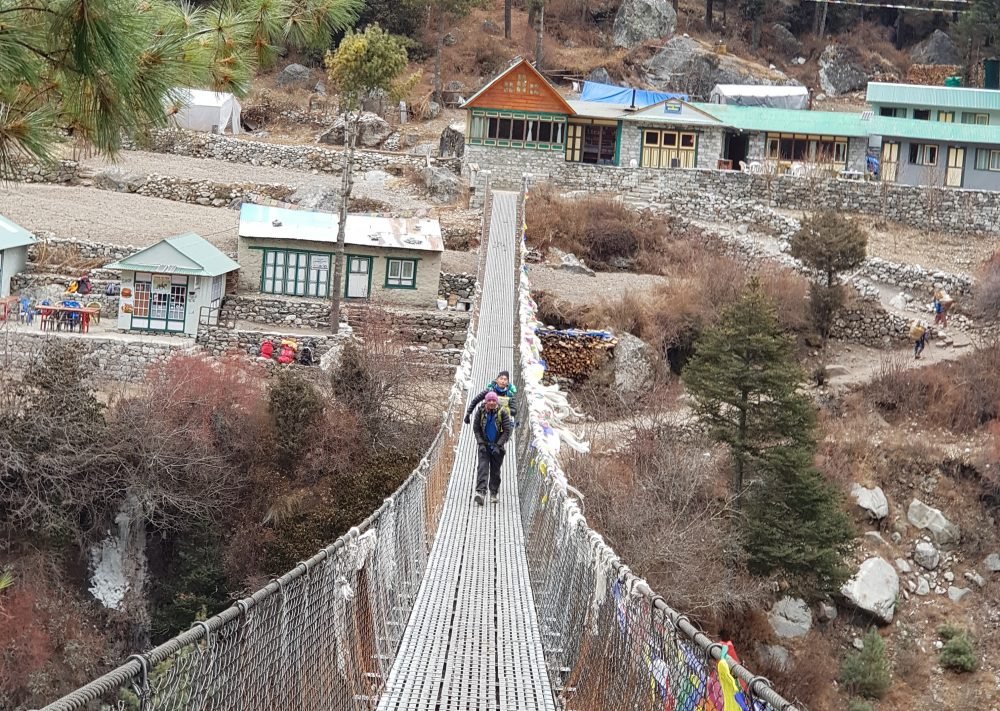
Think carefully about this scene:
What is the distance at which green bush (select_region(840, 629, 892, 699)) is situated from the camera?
18.7 m

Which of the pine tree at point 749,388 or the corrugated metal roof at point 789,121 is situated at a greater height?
the corrugated metal roof at point 789,121

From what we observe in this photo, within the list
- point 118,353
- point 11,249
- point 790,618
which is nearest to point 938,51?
point 11,249

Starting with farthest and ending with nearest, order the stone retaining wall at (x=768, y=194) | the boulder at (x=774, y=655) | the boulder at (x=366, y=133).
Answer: the boulder at (x=366, y=133) → the stone retaining wall at (x=768, y=194) → the boulder at (x=774, y=655)

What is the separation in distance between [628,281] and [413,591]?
67.7 feet

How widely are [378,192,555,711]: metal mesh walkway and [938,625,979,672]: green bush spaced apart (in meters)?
9.18

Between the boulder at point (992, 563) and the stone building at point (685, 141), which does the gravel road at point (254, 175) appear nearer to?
the stone building at point (685, 141)

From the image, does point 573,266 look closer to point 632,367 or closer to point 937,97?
point 632,367

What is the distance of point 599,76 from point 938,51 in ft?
45.5

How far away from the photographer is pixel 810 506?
64.9 feet

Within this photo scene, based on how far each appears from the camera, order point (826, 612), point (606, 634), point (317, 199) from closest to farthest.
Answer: point (606, 634)
point (826, 612)
point (317, 199)

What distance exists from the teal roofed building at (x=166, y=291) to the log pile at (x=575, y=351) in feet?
21.3

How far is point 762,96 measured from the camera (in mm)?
42562

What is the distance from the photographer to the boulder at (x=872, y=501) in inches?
885

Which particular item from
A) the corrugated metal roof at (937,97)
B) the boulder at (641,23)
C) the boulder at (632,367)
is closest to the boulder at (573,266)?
the boulder at (632,367)
